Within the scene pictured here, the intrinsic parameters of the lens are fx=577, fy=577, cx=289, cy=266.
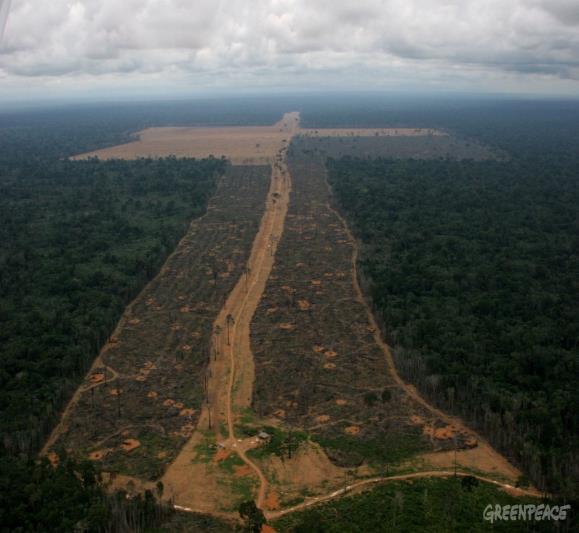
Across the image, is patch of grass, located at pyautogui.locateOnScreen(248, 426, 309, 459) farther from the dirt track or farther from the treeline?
the treeline

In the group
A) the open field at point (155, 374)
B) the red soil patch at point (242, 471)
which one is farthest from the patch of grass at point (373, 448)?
the open field at point (155, 374)

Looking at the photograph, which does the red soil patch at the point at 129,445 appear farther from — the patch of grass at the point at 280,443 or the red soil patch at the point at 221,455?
the patch of grass at the point at 280,443

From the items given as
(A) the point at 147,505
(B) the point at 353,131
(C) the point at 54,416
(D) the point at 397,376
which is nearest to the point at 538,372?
(D) the point at 397,376

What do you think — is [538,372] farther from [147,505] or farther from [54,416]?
[54,416]

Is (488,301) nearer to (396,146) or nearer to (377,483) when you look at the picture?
(377,483)

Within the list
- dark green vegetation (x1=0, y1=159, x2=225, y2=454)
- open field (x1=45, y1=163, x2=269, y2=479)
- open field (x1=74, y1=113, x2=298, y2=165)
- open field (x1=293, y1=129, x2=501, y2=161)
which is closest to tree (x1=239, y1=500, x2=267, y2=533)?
open field (x1=45, y1=163, x2=269, y2=479)

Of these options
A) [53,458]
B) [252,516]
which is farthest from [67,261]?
[252,516]
